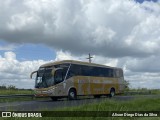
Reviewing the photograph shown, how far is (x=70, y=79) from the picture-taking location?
28.4 m

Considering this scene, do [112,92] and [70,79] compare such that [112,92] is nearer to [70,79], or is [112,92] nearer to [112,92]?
[112,92]

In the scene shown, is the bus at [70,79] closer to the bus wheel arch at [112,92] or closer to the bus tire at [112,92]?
the bus tire at [112,92]

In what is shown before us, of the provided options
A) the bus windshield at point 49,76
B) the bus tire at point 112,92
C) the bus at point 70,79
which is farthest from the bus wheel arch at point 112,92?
the bus windshield at point 49,76


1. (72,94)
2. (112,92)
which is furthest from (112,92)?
(72,94)

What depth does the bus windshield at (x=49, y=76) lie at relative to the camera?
27578 mm

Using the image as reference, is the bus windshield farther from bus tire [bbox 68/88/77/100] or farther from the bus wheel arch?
the bus wheel arch

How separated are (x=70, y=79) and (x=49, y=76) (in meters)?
1.75

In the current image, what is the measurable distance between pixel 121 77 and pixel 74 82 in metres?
10.00

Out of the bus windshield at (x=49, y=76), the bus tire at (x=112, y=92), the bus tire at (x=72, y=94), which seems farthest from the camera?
the bus tire at (x=112, y=92)

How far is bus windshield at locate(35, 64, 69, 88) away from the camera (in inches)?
1086

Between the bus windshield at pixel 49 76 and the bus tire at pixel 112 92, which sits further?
the bus tire at pixel 112 92

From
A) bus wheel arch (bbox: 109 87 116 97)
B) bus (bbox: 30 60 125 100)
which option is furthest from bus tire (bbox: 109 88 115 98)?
bus (bbox: 30 60 125 100)

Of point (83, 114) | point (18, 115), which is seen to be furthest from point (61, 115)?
point (18, 115)

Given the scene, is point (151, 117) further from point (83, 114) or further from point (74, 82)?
point (74, 82)
